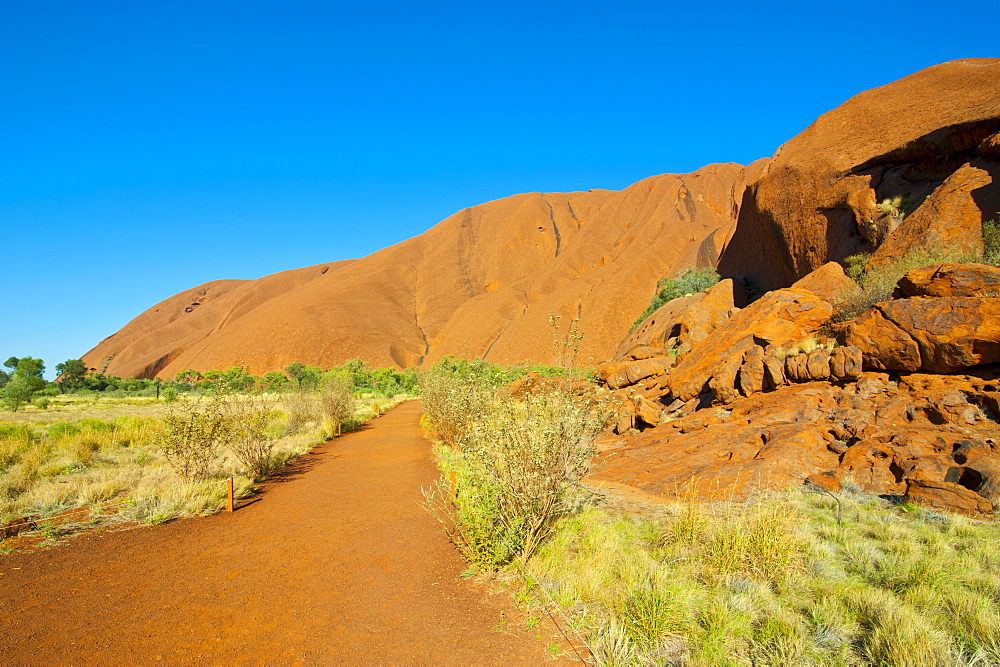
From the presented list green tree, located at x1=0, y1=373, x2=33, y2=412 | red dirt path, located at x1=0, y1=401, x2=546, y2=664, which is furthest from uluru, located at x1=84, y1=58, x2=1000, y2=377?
green tree, located at x1=0, y1=373, x2=33, y2=412

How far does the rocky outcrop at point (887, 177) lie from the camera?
11680mm

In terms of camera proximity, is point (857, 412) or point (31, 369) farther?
point (31, 369)

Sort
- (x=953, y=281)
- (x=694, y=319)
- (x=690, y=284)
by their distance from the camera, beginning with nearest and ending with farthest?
(x=953, y=281)
(x=694, y=319)
(x=690, y=284)

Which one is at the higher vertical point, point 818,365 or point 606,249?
point 606,249

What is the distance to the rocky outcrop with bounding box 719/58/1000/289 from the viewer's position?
11680 mm

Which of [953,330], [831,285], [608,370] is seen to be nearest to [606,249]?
[608,370]

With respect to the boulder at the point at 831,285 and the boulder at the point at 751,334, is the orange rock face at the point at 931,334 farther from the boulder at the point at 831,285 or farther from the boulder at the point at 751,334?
the boulder at the point at 831,285

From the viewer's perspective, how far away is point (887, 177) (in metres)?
14.7

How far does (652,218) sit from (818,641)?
229ft

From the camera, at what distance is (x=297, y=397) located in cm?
1936

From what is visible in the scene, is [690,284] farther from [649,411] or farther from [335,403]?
[335,403]

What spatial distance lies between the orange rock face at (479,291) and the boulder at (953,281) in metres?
26.7

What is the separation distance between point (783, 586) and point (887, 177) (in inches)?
617

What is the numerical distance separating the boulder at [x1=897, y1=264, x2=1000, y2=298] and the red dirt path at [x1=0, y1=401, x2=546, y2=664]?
8.55 metres
